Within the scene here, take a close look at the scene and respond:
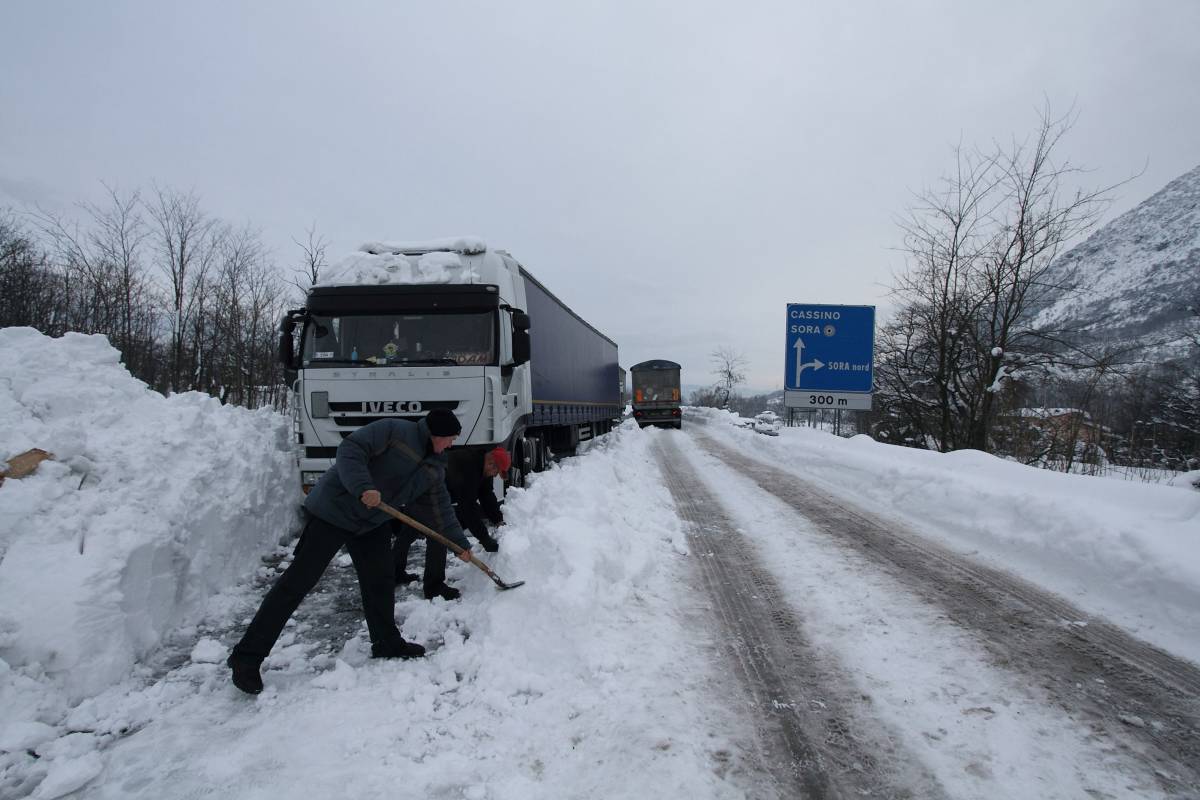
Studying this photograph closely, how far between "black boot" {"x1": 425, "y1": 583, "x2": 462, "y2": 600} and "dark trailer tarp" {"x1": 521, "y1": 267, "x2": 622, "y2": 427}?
Result: 4368mm

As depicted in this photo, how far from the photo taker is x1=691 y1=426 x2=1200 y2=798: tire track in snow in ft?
9.37

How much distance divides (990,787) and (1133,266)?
27008 cm

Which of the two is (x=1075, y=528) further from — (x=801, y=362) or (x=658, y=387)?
(x=658, y=387)

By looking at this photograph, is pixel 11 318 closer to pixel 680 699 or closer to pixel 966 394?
pixel 680 699

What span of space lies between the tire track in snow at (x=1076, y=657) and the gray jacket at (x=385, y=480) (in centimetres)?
394

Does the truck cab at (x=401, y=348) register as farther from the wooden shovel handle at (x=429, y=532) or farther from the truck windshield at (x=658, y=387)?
the truck windshield at (x=658, y=387)

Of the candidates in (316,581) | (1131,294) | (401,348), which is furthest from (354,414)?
(1131,294)

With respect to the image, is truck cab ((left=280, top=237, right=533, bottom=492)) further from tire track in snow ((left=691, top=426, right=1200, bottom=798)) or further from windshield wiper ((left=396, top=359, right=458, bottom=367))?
tire track in snow ((left=691, top=426, right=1200, bottom=798))

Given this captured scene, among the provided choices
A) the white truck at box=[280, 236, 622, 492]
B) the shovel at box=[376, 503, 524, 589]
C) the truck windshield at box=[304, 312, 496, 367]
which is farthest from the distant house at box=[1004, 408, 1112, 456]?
the shovel at box=[376, 503, 524, 589]

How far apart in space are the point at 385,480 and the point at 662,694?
2.26 metres

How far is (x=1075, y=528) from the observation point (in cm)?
560

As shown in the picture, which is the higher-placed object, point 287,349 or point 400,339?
point 400,339

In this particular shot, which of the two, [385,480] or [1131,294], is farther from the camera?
[1131,294]

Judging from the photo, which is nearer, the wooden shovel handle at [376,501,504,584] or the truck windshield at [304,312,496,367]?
the wooden shovel handle at [376,501,504,584]
